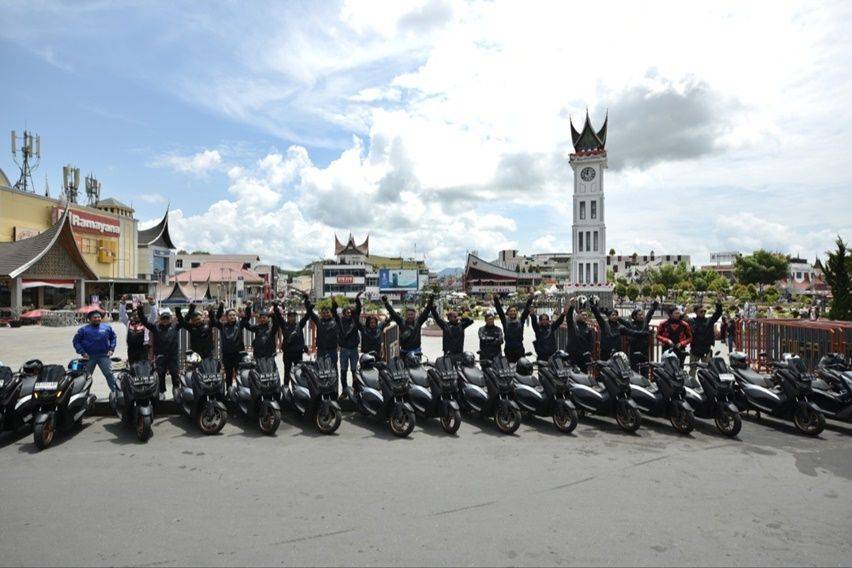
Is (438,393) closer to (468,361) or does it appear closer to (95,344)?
(468,361)

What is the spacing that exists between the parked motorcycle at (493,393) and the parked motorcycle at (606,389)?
71 centimetres

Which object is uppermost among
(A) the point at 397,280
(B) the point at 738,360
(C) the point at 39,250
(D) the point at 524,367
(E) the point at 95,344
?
(C) the point at 39,250

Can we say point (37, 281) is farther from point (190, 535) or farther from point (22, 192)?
point (190, 535)

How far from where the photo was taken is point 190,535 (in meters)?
3.96

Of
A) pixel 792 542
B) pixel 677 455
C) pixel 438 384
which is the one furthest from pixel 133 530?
pixel 677 455

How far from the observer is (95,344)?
795 centimetres

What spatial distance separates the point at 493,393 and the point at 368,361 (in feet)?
5.77

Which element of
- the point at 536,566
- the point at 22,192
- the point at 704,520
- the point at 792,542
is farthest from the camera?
the point at 22,192

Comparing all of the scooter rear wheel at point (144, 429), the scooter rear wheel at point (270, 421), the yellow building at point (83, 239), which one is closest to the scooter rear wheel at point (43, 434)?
the scooter rear wheel at point (144, 429)

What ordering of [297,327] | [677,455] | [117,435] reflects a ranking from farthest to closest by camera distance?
1. [297,327]
2. [117,435]
3. [677,455]

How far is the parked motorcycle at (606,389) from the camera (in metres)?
6.90

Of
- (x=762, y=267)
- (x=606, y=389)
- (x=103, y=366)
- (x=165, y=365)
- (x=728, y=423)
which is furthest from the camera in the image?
(x=762, y=267)

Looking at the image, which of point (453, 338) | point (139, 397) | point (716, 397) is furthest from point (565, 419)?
point (139, 397)

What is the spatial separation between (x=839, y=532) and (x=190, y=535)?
495cm
